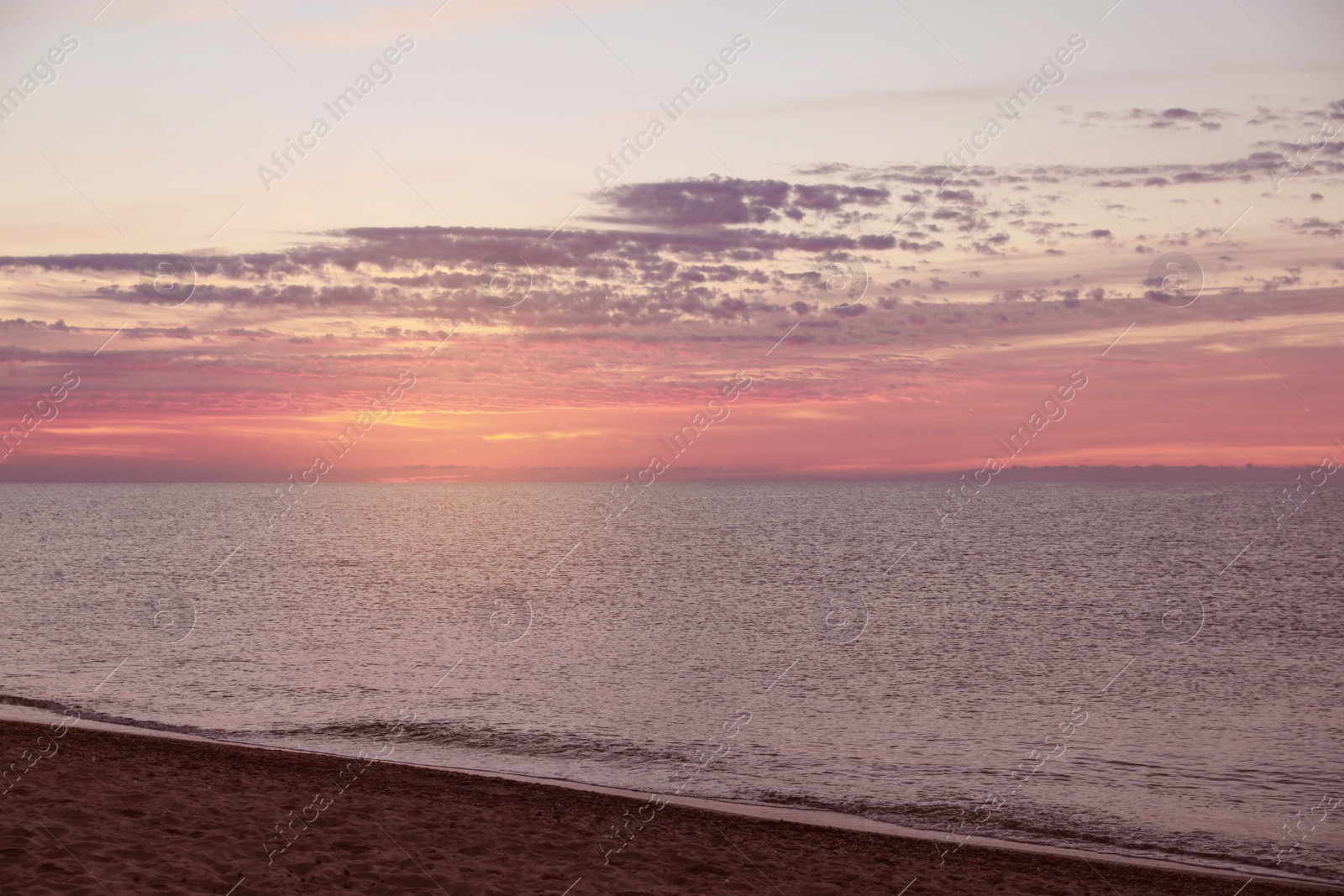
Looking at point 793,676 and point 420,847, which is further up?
point 420,847

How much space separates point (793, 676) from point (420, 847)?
18986 mm

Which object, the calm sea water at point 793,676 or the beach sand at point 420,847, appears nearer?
the beach sand at point 420,847

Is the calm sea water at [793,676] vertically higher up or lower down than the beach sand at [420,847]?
lower down

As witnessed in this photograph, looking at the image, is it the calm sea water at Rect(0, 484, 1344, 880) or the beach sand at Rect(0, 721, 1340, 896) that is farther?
the calm sea water at Rect(0, 484, 1344, 880)

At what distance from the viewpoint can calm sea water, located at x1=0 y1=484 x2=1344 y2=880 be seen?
18.6 m

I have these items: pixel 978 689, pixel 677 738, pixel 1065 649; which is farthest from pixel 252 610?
pixel 1065 649

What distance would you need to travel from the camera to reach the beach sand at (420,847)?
11625mm

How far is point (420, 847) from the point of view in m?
13.4

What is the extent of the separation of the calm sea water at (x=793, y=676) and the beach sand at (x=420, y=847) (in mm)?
2039

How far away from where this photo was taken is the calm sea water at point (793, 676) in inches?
733

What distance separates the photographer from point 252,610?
45344 millimetres

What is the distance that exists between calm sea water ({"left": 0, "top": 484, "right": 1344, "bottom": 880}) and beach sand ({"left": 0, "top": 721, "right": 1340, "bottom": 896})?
204 cm

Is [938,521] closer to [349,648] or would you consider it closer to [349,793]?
[349,648]

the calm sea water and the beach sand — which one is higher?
the beach sand
